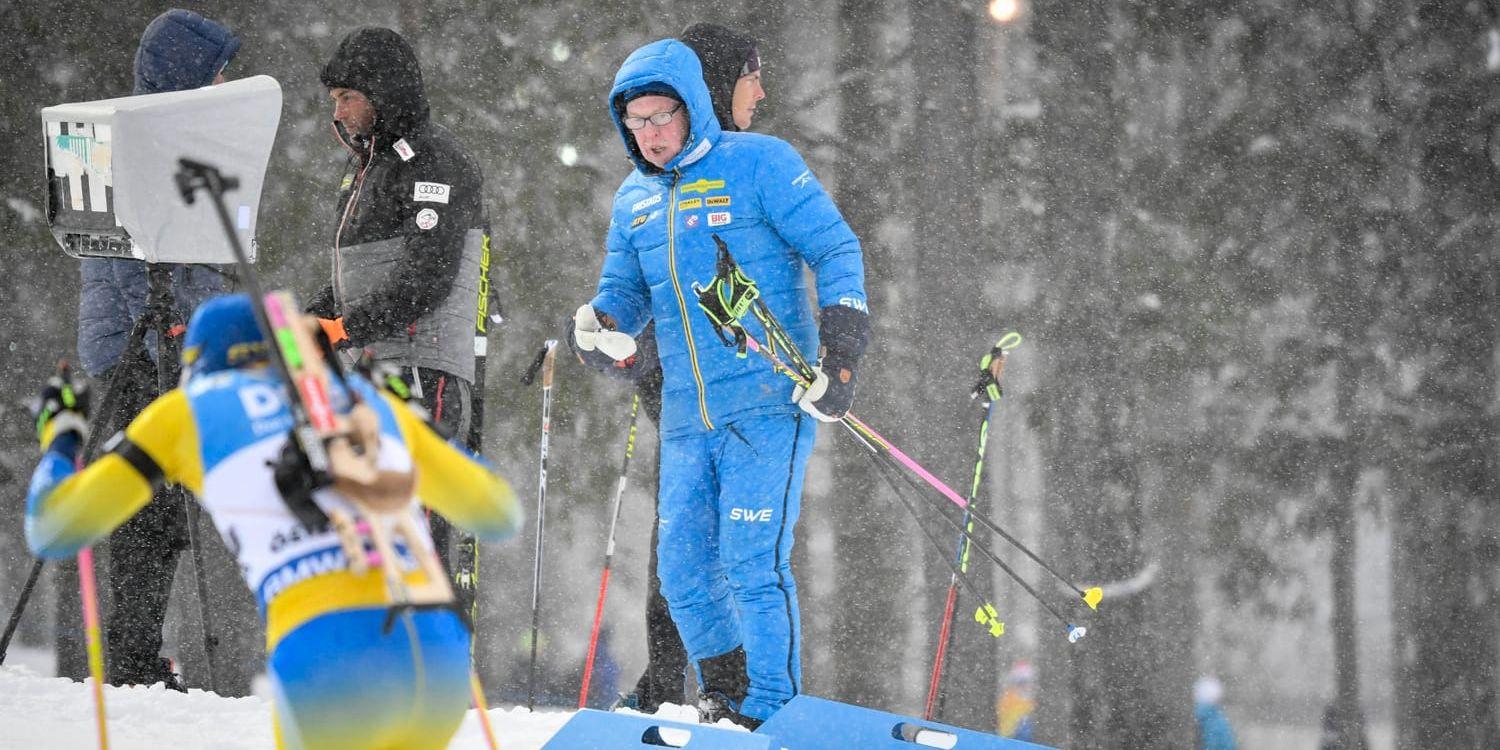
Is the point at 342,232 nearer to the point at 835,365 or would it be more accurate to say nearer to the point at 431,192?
the point at 431,192

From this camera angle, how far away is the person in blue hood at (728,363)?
3719 millimetres

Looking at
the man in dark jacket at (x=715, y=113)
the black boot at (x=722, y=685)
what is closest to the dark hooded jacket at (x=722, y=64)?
the man in dark jacket at (x=715, y=113)

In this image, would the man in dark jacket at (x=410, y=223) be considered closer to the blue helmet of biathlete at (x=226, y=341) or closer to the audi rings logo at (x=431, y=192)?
the audi rings logo at (x=431, y=192)

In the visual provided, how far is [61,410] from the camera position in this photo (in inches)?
88.1

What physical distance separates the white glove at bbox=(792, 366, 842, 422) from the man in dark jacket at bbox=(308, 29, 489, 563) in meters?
1.20

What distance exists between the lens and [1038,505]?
752cm

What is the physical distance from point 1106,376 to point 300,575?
6.08 meters

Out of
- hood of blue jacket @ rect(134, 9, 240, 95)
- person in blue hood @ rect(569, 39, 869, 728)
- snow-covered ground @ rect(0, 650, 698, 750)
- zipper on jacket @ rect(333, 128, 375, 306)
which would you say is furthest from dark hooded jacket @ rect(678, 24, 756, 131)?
snow-covered ground @ rect(0, 650, 698, 750)

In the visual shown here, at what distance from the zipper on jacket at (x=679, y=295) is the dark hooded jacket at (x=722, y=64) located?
81 cm

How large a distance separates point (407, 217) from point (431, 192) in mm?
110

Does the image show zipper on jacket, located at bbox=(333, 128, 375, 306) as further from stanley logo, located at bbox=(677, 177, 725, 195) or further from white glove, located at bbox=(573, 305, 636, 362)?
stanley logo, located at bbox=(677, 177, 725, 195)

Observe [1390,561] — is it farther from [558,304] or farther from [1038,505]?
[558,304]

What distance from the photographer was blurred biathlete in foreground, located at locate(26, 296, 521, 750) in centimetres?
199

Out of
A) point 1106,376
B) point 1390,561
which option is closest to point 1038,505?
point 1106,376
